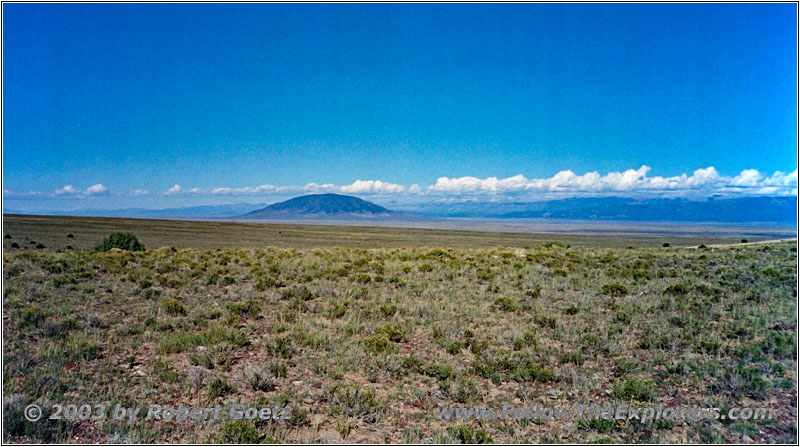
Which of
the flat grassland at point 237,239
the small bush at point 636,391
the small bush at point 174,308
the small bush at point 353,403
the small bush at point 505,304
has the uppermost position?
the small bush at point 174,308

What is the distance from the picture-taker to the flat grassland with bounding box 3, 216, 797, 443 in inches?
232

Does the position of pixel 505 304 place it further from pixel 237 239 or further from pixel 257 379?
pixel 237 239

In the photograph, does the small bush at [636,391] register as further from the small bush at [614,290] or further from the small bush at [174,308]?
the small bush at [174,308]

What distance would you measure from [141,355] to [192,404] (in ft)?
8.03

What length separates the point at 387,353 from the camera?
27.8 feet

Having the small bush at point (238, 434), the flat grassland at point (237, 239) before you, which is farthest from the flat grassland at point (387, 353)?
the flat grassland at point (237, 239)

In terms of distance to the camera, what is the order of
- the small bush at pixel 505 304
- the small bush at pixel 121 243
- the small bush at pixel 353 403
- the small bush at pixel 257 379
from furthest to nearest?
the small bush at pixel 121 243
the small bush at pixel 505 304
the small bush at pixel 257 379
the small bush at pixel 353 403

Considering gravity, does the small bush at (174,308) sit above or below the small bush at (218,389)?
above

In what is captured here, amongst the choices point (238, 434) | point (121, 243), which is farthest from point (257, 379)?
point (121, 243)

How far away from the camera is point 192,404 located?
6352 mm

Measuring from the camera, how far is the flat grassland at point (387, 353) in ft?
19.3

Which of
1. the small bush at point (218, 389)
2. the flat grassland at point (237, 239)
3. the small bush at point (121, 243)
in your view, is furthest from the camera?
the flat grassland at point (237, 239)

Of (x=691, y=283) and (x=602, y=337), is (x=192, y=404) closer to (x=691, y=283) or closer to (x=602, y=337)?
(x=602, y=337)

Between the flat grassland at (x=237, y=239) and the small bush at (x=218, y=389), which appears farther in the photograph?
the flat grassland at (x=237, y=239)
